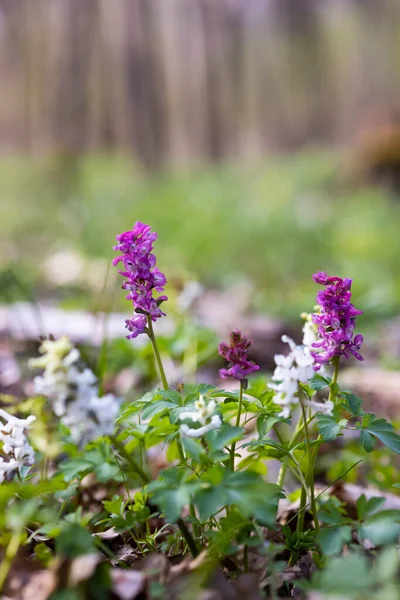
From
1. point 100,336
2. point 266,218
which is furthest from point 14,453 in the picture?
point 266,218

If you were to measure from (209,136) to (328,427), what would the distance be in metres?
7.87

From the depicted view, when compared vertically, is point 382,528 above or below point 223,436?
below

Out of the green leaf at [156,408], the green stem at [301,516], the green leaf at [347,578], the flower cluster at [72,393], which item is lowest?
the green stem at [301,516]

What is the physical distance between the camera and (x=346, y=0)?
28.8ft

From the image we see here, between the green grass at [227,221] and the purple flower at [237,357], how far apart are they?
1.72 meters

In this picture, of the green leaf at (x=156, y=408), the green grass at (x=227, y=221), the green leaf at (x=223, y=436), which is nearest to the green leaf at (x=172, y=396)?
the green leaf at (x=156, y=408)

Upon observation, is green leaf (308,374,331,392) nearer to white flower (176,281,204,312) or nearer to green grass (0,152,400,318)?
white flower (176,281,204,312)

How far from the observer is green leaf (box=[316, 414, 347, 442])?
89cm

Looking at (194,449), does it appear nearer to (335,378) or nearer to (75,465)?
(75,465)

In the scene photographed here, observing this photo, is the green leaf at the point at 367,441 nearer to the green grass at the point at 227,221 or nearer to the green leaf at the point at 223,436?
the green leaf at the point at 223,436

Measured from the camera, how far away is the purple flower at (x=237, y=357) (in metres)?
0.94

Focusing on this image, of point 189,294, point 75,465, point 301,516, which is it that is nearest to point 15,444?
point 75,465

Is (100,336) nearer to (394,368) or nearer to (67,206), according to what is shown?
(394,368)

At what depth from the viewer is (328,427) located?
2.97 feet
